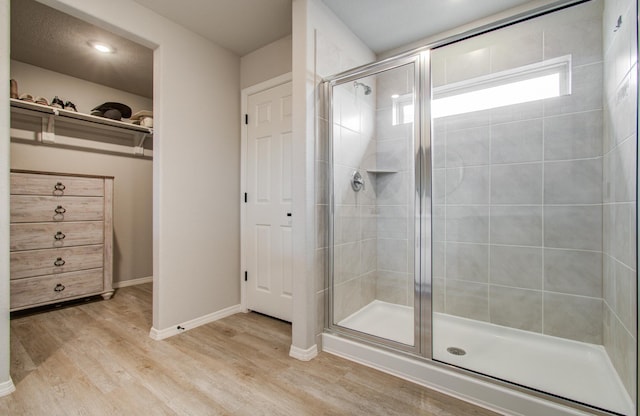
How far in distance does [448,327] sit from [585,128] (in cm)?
158

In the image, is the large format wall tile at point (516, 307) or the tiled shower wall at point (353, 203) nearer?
the large format wall tile at point (516, 307)

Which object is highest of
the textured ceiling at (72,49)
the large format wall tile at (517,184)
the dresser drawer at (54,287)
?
the textured ceiling at (72,49)

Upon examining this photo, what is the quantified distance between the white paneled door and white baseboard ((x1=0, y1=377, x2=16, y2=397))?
161 centimetres

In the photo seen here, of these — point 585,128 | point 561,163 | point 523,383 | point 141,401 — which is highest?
point 585,128

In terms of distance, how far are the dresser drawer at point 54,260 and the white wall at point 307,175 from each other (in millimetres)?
2483

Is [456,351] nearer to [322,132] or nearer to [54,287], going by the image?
[322,132]

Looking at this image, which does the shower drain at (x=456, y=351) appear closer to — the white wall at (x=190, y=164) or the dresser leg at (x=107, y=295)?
the white wall at (x=190, y=164)

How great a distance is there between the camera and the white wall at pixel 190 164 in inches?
88.6

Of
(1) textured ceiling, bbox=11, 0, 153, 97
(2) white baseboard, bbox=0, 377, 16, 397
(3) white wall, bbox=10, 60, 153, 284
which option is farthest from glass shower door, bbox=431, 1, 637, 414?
(3) white wall, bbox=10, 60, 153, 284

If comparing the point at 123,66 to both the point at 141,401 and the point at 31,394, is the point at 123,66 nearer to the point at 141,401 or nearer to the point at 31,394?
the point at 31,394

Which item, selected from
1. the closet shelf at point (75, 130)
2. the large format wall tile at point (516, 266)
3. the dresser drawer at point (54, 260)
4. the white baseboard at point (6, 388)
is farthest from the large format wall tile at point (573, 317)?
the closet shelf at point (75, 130)

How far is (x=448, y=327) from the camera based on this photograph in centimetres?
209

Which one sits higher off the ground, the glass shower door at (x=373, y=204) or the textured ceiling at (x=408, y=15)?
the textured ceiling at (x=408, y=15)

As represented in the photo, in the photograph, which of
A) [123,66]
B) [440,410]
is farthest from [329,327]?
[123,66]
